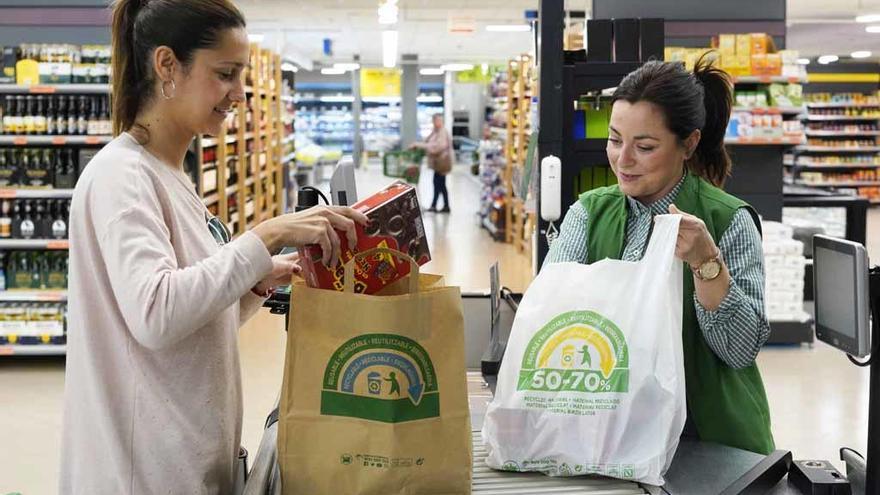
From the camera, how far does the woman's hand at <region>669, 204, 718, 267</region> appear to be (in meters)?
1.82

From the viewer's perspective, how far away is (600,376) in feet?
5.74

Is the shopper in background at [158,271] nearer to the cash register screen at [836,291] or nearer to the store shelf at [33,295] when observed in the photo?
the cash register screen at [836,291]

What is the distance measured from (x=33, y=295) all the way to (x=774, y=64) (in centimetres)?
555

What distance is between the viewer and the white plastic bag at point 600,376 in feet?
5.70

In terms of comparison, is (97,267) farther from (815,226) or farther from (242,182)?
(242,182)

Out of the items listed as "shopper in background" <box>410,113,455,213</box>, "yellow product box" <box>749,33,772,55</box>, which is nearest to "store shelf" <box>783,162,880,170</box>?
"shopper in background" <box>410,113,455,213</box>

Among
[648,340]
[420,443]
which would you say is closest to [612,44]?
[648,340]

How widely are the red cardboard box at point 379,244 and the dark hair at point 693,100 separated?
628mm

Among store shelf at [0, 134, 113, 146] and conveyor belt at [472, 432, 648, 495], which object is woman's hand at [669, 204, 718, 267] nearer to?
conveyor belt at [472, 432, 648, 495]

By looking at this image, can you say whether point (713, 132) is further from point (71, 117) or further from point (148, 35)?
point (71, 117)

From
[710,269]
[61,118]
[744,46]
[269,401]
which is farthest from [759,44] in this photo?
[710,269]

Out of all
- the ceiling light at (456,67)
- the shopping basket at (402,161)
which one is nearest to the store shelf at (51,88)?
the shopping basket at (402,161)

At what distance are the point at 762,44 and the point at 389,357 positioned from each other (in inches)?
267

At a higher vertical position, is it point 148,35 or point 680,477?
point 148,35
